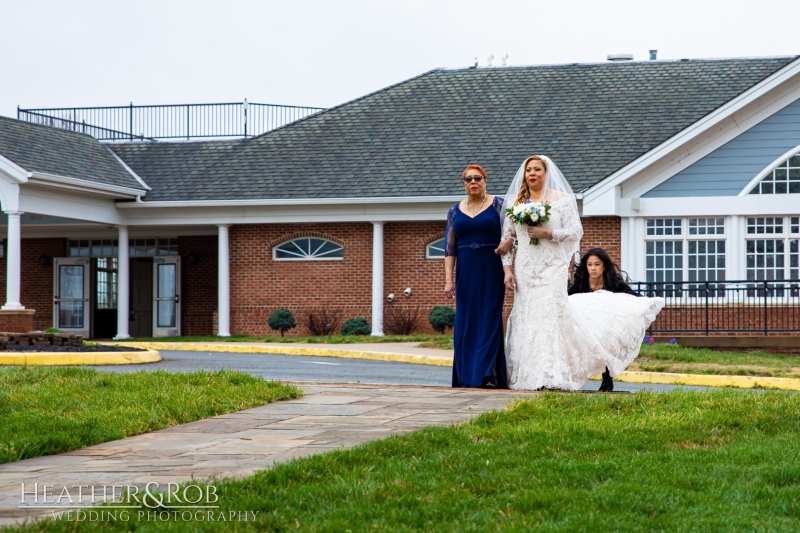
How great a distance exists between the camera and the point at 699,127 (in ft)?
73.8

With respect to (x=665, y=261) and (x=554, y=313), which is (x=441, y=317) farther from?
(x=554, y=313)

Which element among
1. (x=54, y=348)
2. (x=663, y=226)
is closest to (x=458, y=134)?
(x=663, y=226)

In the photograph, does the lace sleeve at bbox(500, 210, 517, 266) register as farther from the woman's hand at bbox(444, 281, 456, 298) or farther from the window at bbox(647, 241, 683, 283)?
the window at bbox(647, 241, 683, 283)

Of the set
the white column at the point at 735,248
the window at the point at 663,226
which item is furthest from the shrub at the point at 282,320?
the white column at the point at 735,248

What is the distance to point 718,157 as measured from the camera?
22984 millimetres

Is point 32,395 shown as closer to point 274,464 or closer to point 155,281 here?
point 274,464

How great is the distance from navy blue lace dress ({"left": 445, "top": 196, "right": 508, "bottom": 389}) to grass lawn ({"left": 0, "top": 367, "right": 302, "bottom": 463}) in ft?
5.39

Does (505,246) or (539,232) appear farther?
(505,246)

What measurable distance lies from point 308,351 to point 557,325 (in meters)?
10.1

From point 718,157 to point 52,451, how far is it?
19.0 metres

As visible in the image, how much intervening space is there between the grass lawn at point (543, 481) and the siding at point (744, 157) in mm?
16573

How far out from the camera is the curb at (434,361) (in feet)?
43.8

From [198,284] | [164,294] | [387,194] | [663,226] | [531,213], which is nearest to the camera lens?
[531,213]

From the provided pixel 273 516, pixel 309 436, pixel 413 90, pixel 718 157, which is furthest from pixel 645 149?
pixel 273 516
